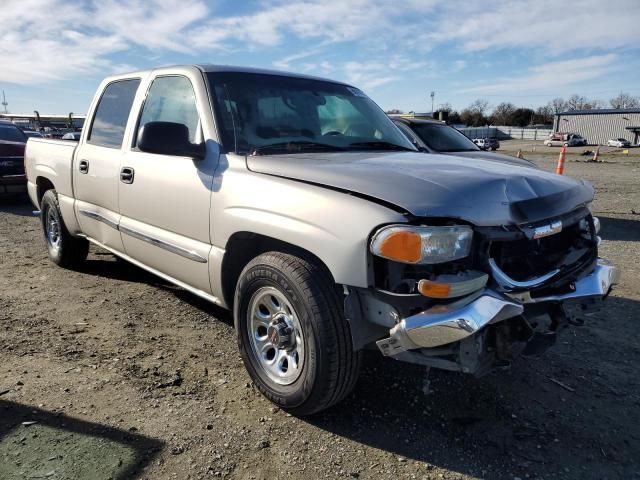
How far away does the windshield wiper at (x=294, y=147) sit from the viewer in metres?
3.22

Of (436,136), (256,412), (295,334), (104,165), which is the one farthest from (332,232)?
(436,136)

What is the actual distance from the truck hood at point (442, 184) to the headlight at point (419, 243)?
0.08m

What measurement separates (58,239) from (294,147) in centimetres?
356

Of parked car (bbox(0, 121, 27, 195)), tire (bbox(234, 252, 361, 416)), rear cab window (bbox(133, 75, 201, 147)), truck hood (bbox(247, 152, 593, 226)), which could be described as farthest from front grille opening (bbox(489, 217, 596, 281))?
parked car (bbox(0, 121, 27, 195))

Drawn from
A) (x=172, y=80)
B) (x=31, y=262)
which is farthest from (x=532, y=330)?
(x=31, y=262)

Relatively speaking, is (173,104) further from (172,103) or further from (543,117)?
(543,117)

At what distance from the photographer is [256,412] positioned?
9.65ft

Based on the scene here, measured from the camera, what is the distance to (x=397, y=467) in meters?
2.50

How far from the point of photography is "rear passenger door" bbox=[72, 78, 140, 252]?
4258 mm

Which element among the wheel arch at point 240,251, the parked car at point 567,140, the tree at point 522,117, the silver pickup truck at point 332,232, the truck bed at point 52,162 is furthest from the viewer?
the tree at point 522,117

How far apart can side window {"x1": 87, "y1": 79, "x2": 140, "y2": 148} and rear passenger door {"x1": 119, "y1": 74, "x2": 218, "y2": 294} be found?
1.06 feet

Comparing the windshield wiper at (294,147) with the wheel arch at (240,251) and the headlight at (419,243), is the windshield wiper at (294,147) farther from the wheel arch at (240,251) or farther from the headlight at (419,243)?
the headlight at (419,243)

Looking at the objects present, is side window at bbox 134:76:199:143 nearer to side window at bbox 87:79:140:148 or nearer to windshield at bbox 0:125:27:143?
side window at bbox 87:79:140:148

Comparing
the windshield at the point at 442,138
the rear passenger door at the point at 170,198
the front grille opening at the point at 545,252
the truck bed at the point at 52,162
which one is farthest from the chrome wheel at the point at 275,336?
the windshield at the point at 442,138
